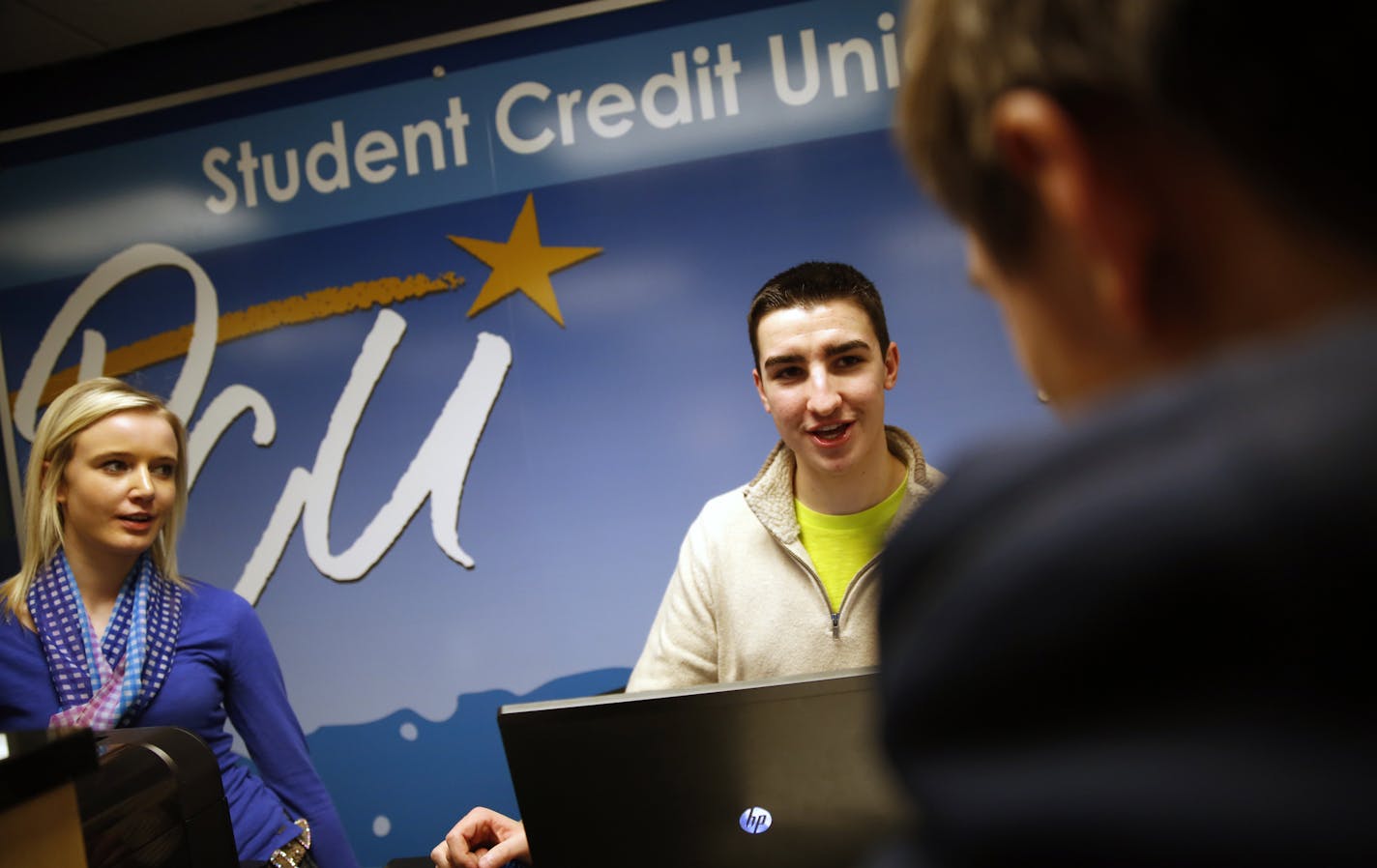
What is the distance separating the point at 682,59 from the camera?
2984 mm

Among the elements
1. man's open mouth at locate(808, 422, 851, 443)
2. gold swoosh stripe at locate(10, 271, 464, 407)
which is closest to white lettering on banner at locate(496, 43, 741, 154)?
gold swoosh stripe at locate(10, 271, 464, 407)

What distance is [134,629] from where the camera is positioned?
212cm

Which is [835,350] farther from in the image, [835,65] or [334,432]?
[334,432]

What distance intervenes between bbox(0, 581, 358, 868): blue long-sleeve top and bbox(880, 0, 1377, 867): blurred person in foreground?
2150 millimetres

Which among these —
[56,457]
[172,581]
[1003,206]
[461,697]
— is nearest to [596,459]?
[461,697]

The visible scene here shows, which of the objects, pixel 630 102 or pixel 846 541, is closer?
pixel 846 541

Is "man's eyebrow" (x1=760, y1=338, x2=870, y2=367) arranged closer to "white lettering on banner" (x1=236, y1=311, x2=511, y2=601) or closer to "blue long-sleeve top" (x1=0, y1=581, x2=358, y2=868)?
"white lettering on banner" (x1=236, y1=311, x2=511, y2=601)

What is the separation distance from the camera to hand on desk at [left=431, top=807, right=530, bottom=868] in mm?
1320

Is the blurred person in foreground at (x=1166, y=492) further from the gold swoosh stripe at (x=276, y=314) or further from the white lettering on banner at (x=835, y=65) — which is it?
the gold swoosh stripe at (x=276, y=314)

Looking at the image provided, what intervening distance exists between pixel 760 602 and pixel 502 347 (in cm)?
147

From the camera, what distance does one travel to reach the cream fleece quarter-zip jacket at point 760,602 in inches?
73.7

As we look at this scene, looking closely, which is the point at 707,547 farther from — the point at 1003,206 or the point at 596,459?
→ the point at 1003,206

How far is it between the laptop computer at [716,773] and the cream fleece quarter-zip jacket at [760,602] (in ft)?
2.98

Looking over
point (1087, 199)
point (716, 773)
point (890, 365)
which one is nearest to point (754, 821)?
point (716, 773)
